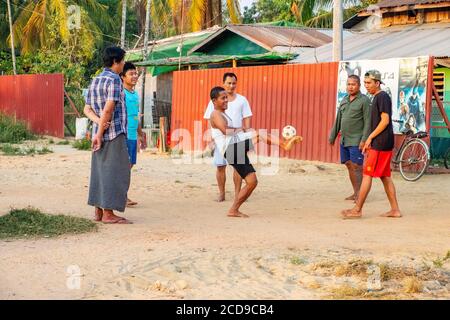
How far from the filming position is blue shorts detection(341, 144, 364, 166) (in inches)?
417

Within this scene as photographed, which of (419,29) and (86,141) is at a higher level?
(419,29)

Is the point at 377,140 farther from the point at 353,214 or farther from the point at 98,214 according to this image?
the point at 98,214

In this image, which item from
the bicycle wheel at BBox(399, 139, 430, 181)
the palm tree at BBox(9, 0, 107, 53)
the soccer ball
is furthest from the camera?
the palm tree at BBox(9, 0, 107, 53)

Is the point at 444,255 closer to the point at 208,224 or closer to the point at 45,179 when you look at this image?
the point at 208,224

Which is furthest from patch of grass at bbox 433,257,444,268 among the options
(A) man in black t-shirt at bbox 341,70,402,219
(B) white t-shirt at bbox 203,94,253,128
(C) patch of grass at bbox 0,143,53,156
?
Result: (C) patch of grass at bbox 0,143,53,156

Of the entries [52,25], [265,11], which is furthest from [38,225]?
[265,11]

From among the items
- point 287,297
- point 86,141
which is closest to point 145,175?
point 86,141

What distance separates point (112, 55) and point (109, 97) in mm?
448

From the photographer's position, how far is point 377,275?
20.5 feet

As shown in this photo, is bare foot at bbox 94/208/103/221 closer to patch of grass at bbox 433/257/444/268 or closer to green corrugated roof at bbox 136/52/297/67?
patch of grass at bbox 433/257/444/268

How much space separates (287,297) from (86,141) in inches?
614

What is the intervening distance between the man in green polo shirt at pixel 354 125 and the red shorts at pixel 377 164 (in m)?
0.96

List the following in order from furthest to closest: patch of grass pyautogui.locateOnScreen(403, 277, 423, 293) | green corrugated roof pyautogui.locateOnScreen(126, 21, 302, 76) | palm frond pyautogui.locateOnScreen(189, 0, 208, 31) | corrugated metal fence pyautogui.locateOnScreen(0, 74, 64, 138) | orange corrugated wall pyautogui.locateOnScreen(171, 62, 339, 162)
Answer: palm frond pyautogui.locateOnScreen(189, 0, 208, 31) < corrugated metal fence pyautogui.locateOnScreen(0, 74, 64, 138) < green corrugated roof pyautogui.locateOnScreen(126, 21, 302, 76) < orange corrugated wall pyautogui.locateOnScreen(171, 62, 339, 162) < patch of grass pyautogui.locateOnScreen(403, 277, 423, 293)

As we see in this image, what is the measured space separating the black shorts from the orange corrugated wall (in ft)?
21.4
